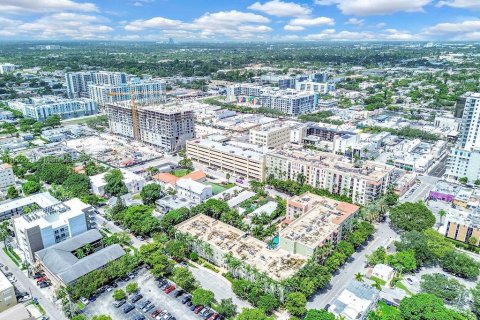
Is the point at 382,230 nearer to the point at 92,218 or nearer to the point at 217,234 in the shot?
the point at 217,234

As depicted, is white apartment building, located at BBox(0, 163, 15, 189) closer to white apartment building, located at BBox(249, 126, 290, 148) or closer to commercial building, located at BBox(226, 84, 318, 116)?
white apartment building, located at BBox(249, 126, 290, 148)

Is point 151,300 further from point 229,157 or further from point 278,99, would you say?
point 278,99

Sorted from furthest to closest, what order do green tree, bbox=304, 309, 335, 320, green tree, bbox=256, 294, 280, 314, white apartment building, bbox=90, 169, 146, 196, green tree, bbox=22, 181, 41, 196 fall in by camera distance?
white apartment building, bbox=90, 169, 146, 196 → green tree, bbox=22, 181, 41, 196 → green tree, bbox=256, 294, 280, 314 → green tree, bbox=304, 309, 335, 320

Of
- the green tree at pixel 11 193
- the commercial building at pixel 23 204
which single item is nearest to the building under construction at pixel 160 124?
the commercial building at pixel 23 204

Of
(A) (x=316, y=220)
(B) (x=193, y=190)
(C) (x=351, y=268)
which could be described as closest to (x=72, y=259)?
(B) (x=193, y=190)

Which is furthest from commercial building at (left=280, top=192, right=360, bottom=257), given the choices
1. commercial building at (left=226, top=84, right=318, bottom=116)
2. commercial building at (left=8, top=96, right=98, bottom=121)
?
commercial building at (left=8, top=96, right=98, bottom=121)

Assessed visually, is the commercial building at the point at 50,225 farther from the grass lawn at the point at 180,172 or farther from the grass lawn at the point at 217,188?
the grass lawn at the point at 180,172

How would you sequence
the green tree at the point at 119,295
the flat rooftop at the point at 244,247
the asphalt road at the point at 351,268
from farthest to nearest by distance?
the flat rooftop at the point at 244,247, the asphalt road at the point at 351,268, the green tree at the point at 119,295
